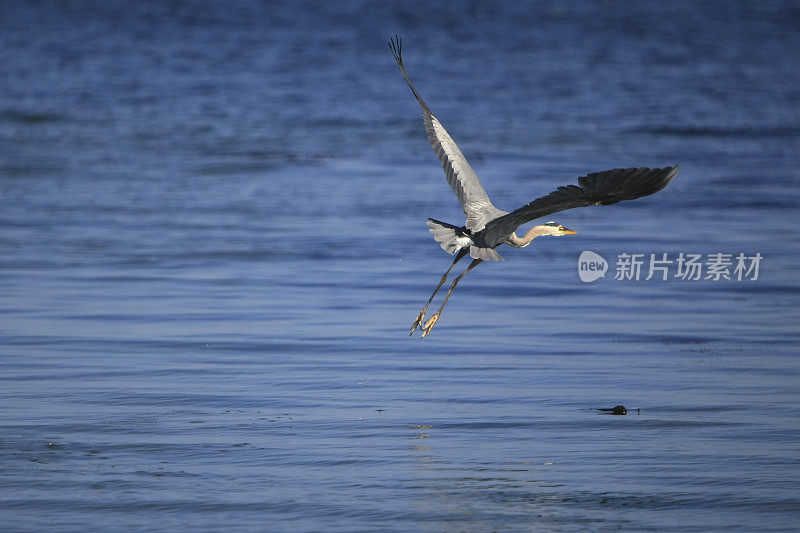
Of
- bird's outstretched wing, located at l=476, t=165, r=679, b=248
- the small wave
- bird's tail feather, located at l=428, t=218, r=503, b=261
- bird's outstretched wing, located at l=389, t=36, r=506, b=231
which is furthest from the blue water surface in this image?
bird's outstretched wing, located at l=476, t=165, r=679, b=248

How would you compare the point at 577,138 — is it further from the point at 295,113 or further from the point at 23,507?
the point at 23,507

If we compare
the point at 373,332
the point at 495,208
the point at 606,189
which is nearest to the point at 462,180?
the point at 495,208

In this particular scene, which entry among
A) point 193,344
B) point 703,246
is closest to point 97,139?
point 703,246

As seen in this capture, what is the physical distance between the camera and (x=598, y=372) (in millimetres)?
8945

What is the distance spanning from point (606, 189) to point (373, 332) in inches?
151

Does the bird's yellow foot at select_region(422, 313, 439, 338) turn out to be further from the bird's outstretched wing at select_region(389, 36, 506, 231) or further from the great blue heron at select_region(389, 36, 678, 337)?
the bird's outstretched wing at select_region(389, 36, 506, 231)

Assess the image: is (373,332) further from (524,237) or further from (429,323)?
(524,237)

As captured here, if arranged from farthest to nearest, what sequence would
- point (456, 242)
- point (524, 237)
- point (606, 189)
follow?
1. point (524, 237)
2. point (456, 242)
3. point (606, 189)

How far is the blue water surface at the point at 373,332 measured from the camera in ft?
21.5

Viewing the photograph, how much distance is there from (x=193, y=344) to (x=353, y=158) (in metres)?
11.4

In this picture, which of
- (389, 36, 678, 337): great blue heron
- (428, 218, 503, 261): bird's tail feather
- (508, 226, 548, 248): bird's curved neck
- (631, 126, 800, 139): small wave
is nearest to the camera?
(389, 36, 678, 337): great blue heron

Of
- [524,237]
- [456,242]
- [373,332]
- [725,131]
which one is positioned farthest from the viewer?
[725,131]

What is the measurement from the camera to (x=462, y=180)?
892cm

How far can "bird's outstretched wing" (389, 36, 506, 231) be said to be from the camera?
340 inches
